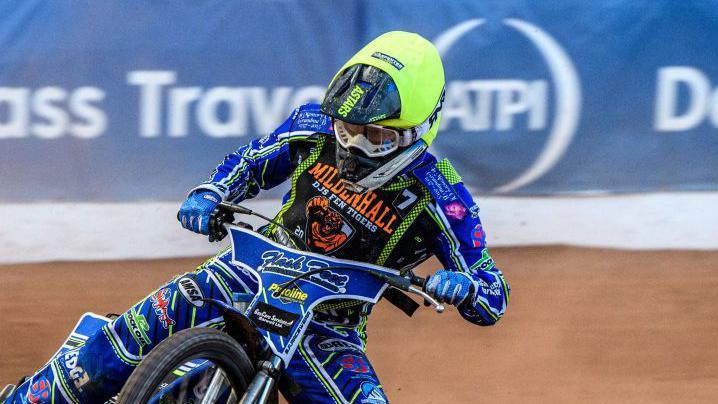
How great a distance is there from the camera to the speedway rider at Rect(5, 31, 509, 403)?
4.30 meters

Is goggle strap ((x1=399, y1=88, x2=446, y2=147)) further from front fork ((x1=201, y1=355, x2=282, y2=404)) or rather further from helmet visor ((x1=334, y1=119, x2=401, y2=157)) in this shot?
front fork ((x1=201, y1=355, x2=282, y2=404))

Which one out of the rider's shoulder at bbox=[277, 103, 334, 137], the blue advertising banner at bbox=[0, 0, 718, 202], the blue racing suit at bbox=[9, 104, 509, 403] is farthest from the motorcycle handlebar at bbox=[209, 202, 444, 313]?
the blue advertising banner at bbox=[0, 0, 718, 202]

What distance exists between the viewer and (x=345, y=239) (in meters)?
4.57

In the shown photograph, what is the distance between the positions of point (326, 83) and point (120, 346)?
425 centimetres

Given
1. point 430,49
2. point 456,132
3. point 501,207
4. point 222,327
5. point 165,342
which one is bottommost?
point 501,207

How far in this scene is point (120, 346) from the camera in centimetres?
428

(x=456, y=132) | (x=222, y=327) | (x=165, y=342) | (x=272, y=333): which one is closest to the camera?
(x=165, y=342)

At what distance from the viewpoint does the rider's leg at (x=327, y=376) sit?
14.2ft

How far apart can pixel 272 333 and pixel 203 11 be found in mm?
4329

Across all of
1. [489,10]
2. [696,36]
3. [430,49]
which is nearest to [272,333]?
[430,49]

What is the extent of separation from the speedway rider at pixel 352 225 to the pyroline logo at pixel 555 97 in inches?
158

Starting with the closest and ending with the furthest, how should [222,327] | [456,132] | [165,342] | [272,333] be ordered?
[165,342] < [272,333] < [222,327] < [456,132]

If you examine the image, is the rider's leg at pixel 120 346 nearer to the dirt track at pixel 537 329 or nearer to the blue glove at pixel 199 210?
the blue glove at pixel 199 210

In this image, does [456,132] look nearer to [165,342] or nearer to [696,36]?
[696,36]
